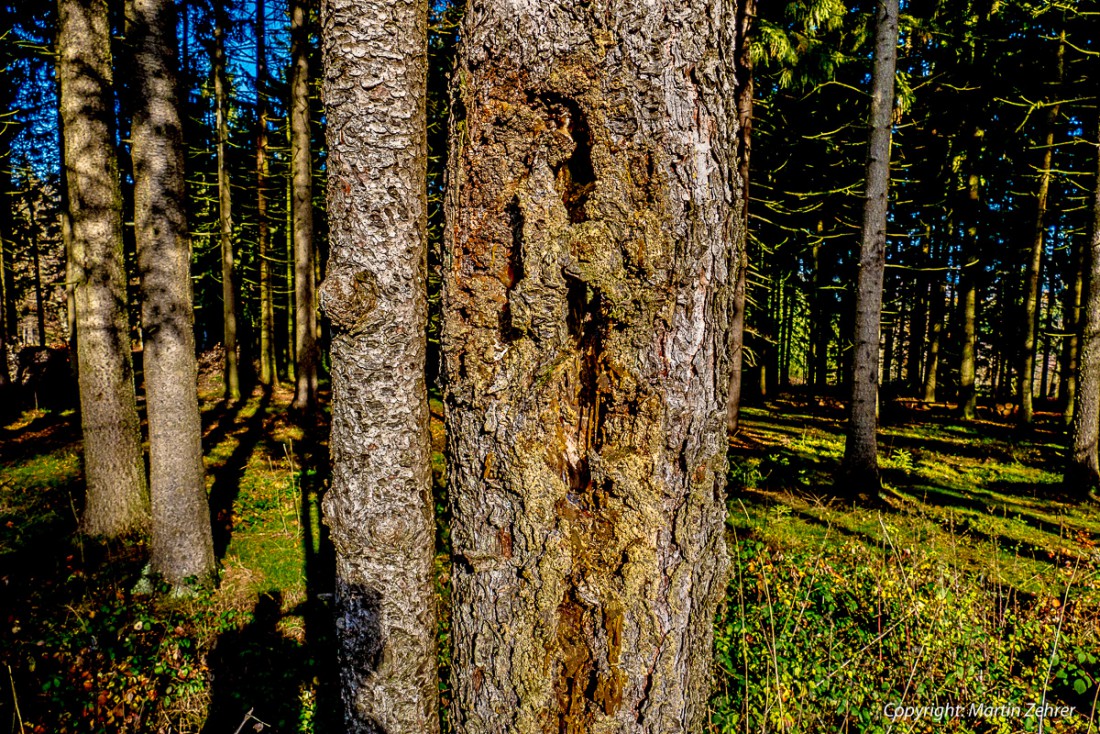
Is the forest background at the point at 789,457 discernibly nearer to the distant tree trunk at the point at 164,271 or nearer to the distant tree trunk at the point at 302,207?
the distant tree trunk at the point at 302,207

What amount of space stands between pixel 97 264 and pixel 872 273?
9.98 m

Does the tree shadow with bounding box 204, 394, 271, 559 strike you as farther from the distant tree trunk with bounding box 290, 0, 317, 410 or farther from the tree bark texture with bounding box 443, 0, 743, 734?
the tree bark texture with bounding box 443, 0, 743, 734

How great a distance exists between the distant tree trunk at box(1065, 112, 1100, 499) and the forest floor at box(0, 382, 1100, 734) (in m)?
0.48

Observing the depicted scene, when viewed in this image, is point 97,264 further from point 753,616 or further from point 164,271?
point 753,616

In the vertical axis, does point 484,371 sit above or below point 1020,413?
above

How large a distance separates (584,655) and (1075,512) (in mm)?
10358

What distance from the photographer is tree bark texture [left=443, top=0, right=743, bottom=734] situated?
4.10 ft

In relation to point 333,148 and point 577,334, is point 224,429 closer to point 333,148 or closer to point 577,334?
point 333,148

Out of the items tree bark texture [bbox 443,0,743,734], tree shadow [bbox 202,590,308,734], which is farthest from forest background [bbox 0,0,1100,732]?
tree bark texture [bbox 443,0,743,734]

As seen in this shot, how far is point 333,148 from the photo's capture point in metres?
2.16

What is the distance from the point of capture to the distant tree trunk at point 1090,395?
8492 millimetres

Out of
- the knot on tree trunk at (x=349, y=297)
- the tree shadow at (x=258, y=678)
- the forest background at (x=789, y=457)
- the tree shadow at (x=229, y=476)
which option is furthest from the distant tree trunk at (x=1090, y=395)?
the tree shadow at (x=229, y=476)

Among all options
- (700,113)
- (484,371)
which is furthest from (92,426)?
(700,113)

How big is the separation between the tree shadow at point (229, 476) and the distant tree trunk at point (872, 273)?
352 inches
